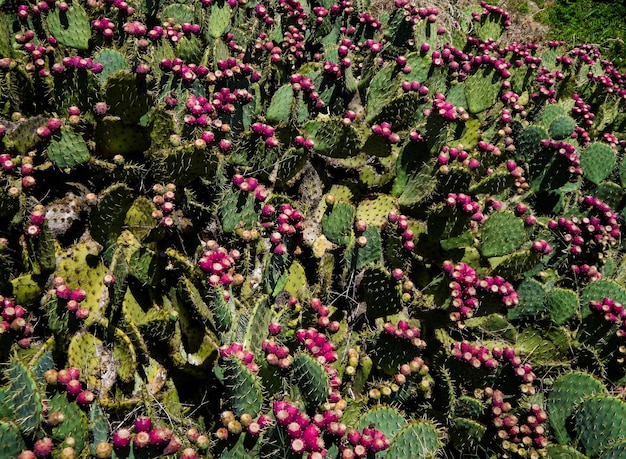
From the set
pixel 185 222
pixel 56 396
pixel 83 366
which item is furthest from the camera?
pixel 185 222

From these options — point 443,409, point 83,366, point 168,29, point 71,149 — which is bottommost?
point 443,409

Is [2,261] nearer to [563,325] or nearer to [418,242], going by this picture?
[418,242]

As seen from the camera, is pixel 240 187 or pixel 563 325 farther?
pixel 563 325

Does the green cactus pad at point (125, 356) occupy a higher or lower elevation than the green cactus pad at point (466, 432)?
higher

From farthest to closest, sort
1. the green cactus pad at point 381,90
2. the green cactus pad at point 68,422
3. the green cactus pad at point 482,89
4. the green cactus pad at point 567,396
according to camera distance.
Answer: the green cactus pad at point 482,89 < the green cactus pad at point 381,90 < the green cactus pad at point 567,396 < the green cactus pad at point 68,422

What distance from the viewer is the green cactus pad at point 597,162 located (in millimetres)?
4016

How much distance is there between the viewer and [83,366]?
2090 mm

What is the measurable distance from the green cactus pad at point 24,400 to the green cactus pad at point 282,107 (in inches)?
86.4

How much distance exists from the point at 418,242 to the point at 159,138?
5.85 feet

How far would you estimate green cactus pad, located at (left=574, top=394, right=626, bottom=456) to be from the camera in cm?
234

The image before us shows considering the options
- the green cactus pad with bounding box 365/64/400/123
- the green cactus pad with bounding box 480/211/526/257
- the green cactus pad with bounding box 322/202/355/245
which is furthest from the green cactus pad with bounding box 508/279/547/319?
the green cactus pad with bounding box 365/64/400/123

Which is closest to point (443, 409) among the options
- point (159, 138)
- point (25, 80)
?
point (159, 138)

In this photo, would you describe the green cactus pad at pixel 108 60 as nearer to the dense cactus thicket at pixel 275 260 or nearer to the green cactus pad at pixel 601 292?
the dense cactus thicket at pixel 275 260

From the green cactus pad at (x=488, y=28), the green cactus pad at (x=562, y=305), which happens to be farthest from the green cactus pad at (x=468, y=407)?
the green cactus pad at (x=488, y=28)
